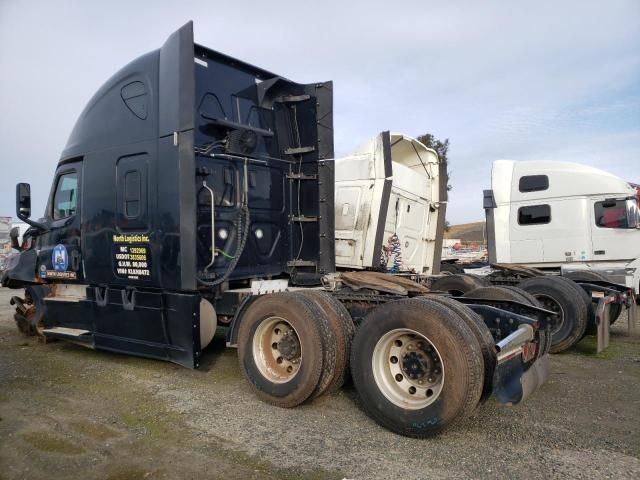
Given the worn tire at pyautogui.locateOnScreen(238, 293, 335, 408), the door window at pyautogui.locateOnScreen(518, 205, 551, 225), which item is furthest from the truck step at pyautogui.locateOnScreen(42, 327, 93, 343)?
the door window at pyautogui.locateOnScreen(518, 205, 551, 225)

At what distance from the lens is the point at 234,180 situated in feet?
18.6

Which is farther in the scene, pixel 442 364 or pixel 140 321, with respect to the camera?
pixel 140 321

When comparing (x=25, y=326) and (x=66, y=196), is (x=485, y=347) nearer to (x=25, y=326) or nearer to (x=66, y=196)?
(x=66, y=196)

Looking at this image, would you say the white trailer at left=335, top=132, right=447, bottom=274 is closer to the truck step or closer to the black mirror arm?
the truck step

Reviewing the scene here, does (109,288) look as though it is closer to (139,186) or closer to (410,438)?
(139,186)

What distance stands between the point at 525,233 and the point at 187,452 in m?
8.32

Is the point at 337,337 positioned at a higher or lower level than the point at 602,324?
higher

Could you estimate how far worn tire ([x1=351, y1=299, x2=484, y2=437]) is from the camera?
3.44 metres

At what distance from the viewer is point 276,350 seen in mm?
4824

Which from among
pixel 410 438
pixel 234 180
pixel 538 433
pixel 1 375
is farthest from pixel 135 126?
pixel 538 433

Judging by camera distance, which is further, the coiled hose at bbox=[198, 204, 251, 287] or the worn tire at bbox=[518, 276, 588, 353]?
the worn tire at bbox=[518, 276, 588, 353]

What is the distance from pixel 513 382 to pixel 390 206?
4.48 metres

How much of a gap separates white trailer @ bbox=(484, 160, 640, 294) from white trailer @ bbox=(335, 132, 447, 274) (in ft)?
6.40

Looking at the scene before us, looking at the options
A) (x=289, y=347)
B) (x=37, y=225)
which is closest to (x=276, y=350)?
(x=289, y=347)
